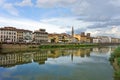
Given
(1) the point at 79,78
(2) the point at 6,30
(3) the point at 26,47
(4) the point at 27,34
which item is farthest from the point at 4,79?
(4) the point at 27,34

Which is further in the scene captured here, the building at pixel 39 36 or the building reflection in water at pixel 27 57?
the building at pixel 39 36

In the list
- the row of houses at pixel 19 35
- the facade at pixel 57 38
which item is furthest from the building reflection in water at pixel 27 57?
the facade at pixel 57 38

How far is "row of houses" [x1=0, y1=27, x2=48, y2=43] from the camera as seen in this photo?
109 meters

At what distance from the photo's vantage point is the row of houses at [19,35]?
359 ft

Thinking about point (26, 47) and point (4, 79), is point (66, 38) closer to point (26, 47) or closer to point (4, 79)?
point (26, 47)

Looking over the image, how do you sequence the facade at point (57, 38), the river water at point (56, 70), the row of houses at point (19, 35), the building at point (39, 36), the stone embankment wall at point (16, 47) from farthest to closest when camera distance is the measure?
the facade at point (57, 38), the building at point (39, 36), the row of houses at point (19, 35), the stone embankment wall at point (16, 47), the river water at point (56, 70)

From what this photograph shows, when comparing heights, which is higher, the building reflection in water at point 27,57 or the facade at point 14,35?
the facade at point 14,35

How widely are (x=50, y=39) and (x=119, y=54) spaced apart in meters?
119

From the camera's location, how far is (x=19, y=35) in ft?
395

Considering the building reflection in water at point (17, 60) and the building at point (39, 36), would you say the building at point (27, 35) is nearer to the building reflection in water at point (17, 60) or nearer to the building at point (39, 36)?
the building at point (39, 36)

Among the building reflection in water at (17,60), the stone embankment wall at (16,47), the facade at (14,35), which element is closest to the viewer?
the building reflection in water at (17,60)

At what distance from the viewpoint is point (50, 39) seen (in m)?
152

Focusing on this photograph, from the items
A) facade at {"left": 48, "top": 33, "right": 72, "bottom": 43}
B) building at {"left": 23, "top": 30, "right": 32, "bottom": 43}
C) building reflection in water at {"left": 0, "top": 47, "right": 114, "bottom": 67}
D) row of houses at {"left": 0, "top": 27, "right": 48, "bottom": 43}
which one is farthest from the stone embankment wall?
facade at {"left": 48, "top": 33, "right": 72, "bottom": 43}

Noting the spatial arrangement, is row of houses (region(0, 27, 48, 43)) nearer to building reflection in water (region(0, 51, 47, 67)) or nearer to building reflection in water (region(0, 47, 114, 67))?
building reflection in water (region(0, 47, 114, 67))
